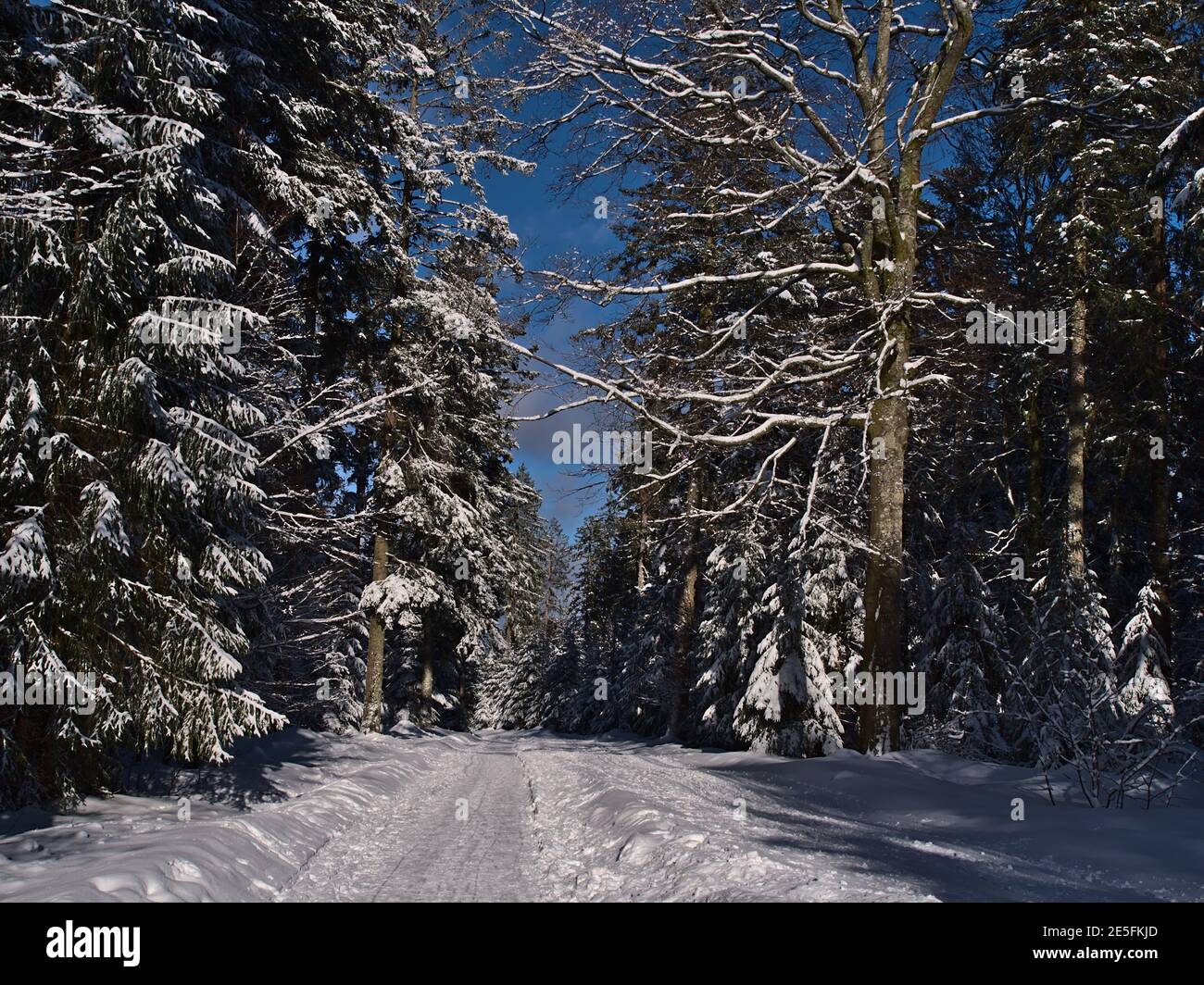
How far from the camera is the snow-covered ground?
4734 mm

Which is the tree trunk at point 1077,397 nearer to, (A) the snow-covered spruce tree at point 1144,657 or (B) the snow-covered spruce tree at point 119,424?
(A) the snow-covered spruce tree at point 1144,657

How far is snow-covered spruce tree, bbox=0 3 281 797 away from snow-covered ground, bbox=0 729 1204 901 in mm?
1159

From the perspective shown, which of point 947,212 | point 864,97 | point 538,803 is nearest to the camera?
point 864,97

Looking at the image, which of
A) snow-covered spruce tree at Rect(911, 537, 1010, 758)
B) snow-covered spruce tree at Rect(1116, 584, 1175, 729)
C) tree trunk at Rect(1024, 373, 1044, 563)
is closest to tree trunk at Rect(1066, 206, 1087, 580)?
snow-covered spruce tree at Rect(1116, 584, 1175, 729)

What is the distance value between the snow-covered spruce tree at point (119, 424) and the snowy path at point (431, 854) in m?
1.73

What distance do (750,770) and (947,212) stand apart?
13.3 meters

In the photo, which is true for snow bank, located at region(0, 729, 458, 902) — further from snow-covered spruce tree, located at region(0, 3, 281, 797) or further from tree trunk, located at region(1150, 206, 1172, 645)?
tree trunk, located at region(1150, 206, 1172, 645)

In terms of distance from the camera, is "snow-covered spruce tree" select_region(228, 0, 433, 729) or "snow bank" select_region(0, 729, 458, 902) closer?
"snow bank" select_region(0, 729, 458, 902)

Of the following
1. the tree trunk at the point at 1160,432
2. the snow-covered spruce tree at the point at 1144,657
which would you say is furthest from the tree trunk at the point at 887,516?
the tree trunk at the point at 1160,432

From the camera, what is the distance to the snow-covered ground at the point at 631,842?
186 inches
